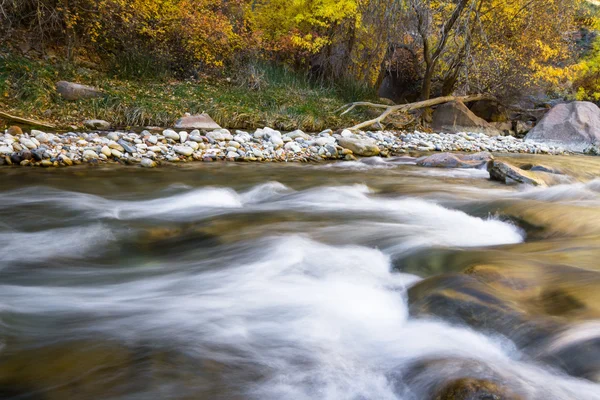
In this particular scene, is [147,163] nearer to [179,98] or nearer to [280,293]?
[280,293]

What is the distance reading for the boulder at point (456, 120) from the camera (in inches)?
531

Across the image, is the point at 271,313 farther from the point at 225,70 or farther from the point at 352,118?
the point at 225,70

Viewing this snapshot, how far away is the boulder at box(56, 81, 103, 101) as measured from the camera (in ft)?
31.9

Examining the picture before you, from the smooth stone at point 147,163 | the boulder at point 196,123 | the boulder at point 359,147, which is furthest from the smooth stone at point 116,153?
the boulder at point 359,147

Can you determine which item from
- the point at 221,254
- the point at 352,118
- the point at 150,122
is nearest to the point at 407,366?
the point at 221,254

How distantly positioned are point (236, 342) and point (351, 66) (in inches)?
535

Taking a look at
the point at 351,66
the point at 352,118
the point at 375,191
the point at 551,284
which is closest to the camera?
the point at 551,284

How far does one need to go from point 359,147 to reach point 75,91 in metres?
5.72

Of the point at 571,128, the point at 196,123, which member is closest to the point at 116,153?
the point at 196,123

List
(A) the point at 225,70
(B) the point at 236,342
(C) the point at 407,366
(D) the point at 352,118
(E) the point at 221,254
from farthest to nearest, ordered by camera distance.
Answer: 1. (A) the point at 225,70
2. (D) the point at 352,118
3. (E) the point at 221,254
4. (B) the point at 236,342
5. (C) the point at 407,366

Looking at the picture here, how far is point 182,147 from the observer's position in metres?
7.59

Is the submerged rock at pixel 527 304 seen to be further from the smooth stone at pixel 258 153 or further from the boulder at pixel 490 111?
the boulder at pixel 490 111

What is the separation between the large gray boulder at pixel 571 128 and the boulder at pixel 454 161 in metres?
5.30

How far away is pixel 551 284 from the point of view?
2.53 m
